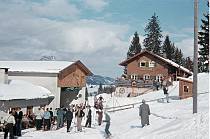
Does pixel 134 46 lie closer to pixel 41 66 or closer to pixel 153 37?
pixel 153 37

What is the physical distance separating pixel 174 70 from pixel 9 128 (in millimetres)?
51605

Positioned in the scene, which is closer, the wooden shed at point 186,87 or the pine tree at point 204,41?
the wooden shed at point 186,87

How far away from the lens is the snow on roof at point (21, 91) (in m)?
27.1

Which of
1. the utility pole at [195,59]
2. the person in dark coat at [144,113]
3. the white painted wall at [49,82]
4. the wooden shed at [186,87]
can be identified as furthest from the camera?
the white painted wall at [49,82]

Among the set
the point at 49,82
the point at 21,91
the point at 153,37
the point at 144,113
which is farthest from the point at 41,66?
the point at 153,37

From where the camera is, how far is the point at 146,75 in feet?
217

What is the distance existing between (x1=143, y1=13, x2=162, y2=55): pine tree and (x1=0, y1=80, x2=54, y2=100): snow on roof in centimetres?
6351

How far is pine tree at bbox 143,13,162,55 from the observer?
3757 inches

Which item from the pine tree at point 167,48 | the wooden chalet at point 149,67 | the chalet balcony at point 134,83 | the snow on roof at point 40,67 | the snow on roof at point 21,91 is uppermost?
the pine tree at point 167,48

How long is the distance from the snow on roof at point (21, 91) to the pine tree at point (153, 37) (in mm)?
63511

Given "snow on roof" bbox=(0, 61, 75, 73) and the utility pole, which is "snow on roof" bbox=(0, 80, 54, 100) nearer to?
"snow on roof" bbox=(0, 61, 75, 73)

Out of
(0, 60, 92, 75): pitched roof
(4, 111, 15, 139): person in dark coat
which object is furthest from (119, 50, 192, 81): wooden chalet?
(4, 111, 15, 139): person in dark coat

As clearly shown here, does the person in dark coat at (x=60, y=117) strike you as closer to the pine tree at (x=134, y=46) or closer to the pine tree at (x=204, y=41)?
the pine tree at (x=204, y=41)

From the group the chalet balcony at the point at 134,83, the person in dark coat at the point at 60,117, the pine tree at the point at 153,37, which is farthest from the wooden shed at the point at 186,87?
the pine tree at the point at 153,37
